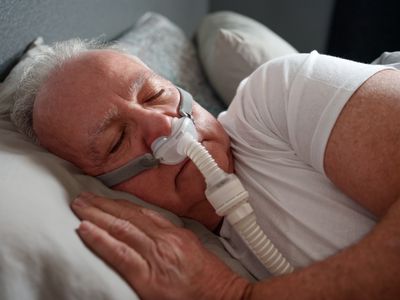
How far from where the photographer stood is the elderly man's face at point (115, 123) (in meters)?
0.85

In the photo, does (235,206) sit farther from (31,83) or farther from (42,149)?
(31,83)

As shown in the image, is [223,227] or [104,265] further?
[223,227]

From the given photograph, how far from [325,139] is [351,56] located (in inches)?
87.0

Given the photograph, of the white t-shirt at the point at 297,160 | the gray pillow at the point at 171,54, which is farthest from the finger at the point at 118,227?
the gray pillow at the point at 171,54

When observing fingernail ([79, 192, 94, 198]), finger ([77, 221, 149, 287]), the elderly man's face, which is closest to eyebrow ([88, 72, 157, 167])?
the elderly man's face

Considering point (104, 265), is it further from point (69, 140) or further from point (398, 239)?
point (398, 239)

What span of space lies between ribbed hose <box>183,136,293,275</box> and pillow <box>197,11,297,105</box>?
0.83m

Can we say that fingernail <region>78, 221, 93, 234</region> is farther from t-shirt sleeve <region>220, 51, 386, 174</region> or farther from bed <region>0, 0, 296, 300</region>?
t-shirt sleeve <region>220, 51, 386, 174</region>

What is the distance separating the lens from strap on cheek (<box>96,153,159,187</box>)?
2.84 feet

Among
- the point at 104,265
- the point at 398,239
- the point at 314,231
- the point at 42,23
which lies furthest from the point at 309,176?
the point at 42,23

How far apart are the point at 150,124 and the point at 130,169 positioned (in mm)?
105

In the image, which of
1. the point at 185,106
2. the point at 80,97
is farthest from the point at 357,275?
the point at 80,97

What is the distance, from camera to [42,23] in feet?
3.83

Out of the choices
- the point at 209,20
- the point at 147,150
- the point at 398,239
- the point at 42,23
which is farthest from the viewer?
the point at 209,20
